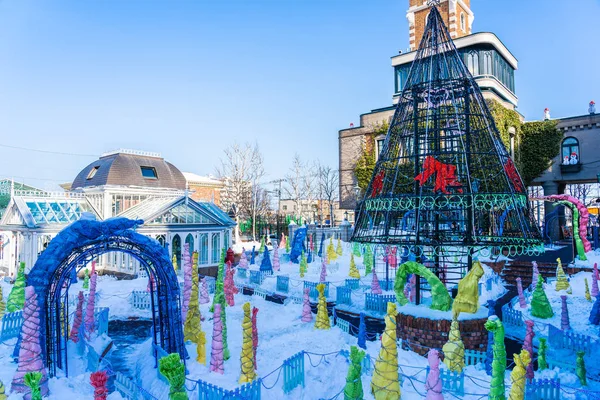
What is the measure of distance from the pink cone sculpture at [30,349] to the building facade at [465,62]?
25.9m

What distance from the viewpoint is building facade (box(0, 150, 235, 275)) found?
21.2 metres

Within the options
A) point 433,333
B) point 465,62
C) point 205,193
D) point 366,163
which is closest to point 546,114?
point 465,62

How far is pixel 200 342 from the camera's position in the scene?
902cm

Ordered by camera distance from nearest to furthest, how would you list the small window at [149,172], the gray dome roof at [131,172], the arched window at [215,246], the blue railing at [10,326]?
the blue railing at [10,326]
the arched window at [215,246]
the gray dome roof at [131,172]
the small window at [149,172]

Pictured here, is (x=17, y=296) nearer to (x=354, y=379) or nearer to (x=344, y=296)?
(x=344, y=296)

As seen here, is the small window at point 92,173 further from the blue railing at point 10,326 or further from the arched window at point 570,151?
the arched window at point 570,151

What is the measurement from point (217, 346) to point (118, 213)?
18.8 meters

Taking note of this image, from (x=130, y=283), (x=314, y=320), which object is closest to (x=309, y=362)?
(x=314, y=320)

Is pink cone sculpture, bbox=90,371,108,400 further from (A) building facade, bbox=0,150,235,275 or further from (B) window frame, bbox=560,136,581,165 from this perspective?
(B) window frame, bbox=560,136,581,165

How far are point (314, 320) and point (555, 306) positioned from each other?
26.3 ft

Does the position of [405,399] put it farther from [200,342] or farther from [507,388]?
[200,342]

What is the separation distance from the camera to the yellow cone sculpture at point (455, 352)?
8188mm

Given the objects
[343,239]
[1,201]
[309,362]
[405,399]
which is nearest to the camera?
[405,399]

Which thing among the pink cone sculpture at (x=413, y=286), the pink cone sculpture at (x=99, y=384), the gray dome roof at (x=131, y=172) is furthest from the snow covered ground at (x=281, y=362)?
the gray dome roof at (x=131, y=172)
